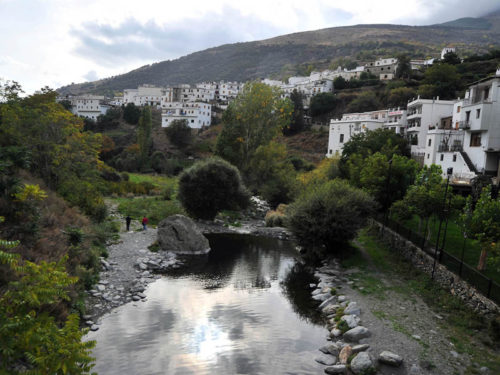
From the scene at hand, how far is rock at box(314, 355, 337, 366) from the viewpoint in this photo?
12.8 meters

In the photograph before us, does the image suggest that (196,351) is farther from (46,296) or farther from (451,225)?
(451,225)

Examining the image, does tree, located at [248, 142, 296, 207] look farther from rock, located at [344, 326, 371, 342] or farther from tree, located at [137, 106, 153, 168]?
tree, located at [137, 106, 153, 168]

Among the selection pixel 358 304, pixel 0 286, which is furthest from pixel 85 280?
pixel 358 304

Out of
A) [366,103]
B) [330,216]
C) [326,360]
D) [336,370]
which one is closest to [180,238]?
[330,216]

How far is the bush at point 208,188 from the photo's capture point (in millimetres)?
35594

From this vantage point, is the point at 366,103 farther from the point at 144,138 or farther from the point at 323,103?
the point at 144,138

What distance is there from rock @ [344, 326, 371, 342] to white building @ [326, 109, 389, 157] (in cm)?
4736

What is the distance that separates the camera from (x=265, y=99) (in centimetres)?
4938

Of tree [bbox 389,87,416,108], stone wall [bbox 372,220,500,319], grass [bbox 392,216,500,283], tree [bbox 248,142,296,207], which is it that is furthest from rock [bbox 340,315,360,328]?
tree [bbox 389,87,416,108]

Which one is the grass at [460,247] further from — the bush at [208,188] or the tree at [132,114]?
the tree at [132,114]

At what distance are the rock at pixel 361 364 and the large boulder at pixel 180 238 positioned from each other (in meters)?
15.7

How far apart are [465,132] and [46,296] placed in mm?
42379

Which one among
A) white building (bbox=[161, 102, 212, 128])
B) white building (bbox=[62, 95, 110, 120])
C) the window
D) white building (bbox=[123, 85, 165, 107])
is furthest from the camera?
white building (bbox=[123, 85, 165, 107])

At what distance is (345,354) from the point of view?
1297 cm
